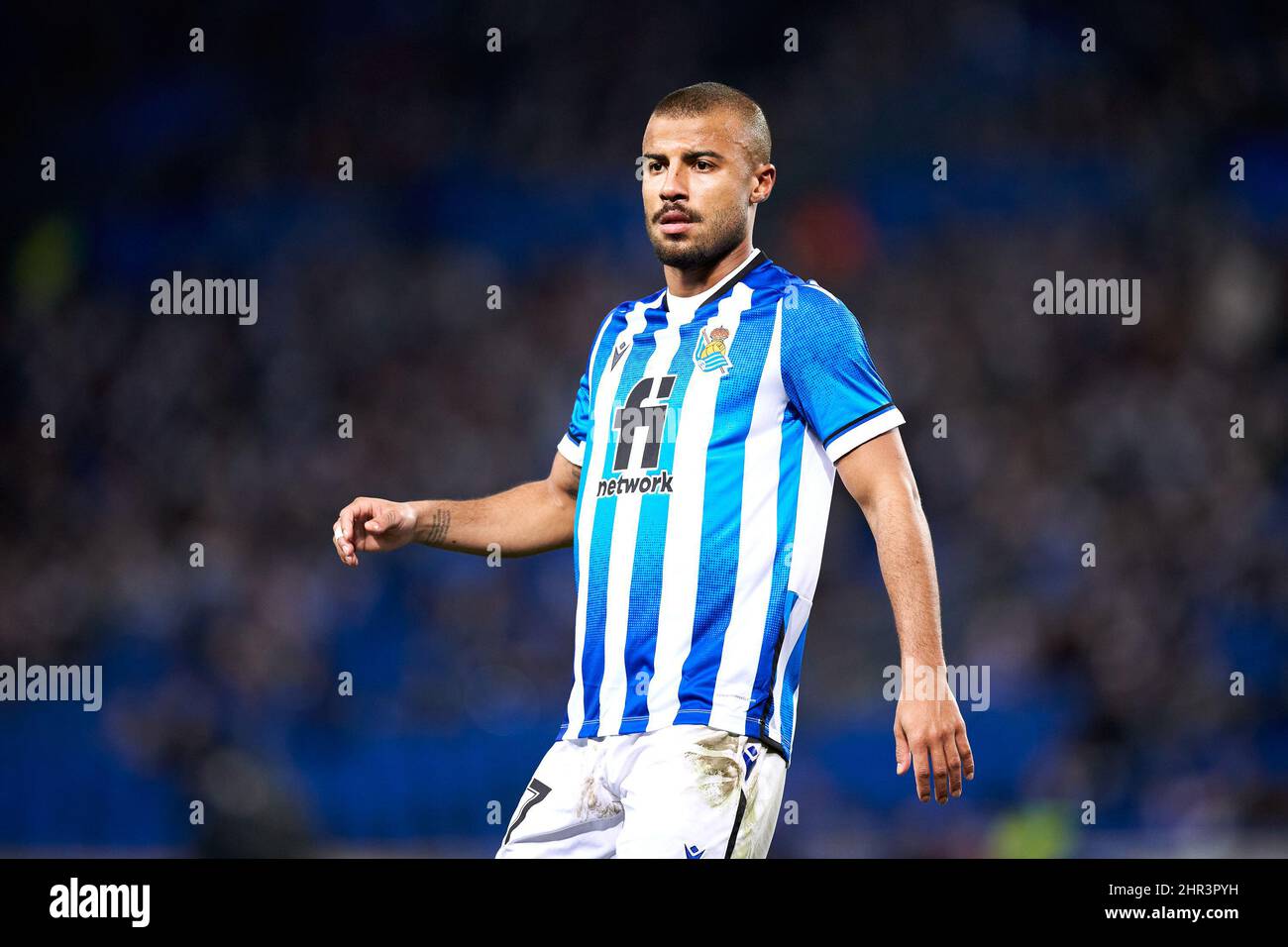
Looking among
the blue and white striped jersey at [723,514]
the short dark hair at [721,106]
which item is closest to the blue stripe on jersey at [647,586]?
the blue and white striped jersey at [723,514]

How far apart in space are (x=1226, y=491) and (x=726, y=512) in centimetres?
603

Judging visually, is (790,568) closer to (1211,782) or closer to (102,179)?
(1211,782)

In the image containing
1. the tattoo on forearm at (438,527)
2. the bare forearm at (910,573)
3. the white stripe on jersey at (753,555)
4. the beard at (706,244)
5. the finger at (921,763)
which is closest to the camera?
the finger at (921,763)

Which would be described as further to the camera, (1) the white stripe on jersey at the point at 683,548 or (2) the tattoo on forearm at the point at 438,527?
(2) the tattoo on forearm at the point at 438,527

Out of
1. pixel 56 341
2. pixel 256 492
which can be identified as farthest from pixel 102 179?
pixel 256 492

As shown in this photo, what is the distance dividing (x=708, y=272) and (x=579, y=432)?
0.56m

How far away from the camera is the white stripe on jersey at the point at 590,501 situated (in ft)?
10.4

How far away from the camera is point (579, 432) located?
11.8ft

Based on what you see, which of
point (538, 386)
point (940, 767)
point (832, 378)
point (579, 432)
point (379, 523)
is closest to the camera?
point (940, 767)

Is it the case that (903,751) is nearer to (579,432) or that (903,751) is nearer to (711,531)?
(711,531)

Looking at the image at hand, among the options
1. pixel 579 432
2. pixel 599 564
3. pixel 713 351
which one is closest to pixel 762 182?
pixel 713 351

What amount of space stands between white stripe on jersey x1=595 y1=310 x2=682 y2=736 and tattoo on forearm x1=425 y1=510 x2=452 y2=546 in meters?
0.56

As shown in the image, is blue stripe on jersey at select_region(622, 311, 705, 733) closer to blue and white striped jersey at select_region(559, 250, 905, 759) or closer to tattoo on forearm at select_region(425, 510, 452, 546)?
blue and white striped jersey at select_region(559, 250, 905, 759)

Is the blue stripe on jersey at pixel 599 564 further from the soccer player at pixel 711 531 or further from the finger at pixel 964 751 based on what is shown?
the finger at pixel 964 751
